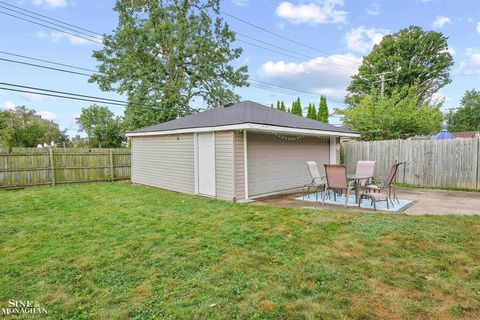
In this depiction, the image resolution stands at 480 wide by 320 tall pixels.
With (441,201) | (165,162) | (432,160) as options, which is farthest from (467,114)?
(165,162)

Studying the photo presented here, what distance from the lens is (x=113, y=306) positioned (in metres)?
2.74

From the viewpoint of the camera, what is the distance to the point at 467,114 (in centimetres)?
3834

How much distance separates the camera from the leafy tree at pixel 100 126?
91.4 ft

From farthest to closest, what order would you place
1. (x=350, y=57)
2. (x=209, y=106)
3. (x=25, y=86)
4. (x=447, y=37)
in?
(x=350, y=57), (x=447, y=37), (x=209, y=106), (x=25, y=86)

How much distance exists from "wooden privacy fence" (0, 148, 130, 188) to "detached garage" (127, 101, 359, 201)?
297 centimetres

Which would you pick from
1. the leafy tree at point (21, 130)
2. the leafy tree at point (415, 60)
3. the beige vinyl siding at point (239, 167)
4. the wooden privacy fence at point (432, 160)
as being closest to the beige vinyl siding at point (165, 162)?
the beige vinyl siding at point (239, 167)

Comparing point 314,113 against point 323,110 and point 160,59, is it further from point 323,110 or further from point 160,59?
point 160,59

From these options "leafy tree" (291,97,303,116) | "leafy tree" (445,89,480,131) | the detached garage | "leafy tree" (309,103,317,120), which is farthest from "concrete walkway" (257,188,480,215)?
"leafy tree" (445,89,480,131)

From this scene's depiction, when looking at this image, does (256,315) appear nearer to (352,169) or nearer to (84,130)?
(352,169)

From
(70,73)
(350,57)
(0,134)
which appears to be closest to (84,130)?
(0,134)

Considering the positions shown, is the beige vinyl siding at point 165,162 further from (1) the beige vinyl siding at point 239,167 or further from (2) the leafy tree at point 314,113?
(2) the leafy tree at point 314,113

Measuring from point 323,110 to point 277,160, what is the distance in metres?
16.2

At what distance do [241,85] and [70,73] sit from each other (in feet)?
39.2

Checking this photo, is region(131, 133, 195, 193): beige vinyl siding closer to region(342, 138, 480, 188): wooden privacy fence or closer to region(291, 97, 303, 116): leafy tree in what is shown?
region(342, 138, 480, 188): wooden privacy fence
